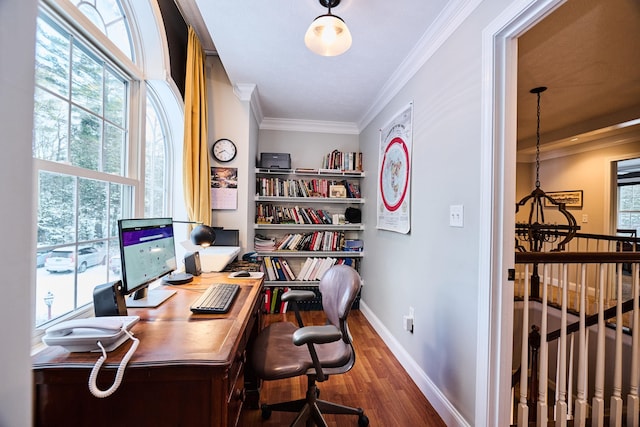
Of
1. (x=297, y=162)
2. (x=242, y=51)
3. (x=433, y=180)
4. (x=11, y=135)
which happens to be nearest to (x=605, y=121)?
(x=433, y=180)

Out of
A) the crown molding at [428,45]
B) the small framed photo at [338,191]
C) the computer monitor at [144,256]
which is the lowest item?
the computer monitor at [144,256]

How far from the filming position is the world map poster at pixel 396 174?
7.00ft

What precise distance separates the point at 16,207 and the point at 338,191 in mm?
3115

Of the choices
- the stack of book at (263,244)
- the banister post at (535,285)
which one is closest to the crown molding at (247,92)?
the stack of book at (263,244)

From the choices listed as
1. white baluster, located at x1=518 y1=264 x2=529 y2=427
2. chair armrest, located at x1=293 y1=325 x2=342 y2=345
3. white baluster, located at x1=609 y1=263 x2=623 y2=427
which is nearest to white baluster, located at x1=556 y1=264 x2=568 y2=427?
white baluster, located at x1=518 y1=264 x2=529 y2=427

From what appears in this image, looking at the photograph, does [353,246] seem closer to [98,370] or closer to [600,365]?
[600,365]

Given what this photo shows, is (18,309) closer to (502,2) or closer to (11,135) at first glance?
(11,135)

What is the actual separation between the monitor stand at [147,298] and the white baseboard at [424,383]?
171 centimetres

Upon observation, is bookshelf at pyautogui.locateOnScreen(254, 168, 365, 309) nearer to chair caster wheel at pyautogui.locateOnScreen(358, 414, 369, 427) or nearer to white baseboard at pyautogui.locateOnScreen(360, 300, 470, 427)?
white baseboard at pyautogui.locateOnScreen(360, 300, 470, 427)

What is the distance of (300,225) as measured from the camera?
329 cm

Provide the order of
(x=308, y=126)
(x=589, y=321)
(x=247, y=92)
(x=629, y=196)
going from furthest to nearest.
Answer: (x=629, y=196)
(x=308, y=126)
(x=247, y=92)
(x=589, y=321)

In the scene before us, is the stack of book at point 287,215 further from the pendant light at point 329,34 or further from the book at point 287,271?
the pendant light at point 329,34

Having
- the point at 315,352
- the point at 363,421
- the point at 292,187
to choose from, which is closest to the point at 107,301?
the point at 315,352

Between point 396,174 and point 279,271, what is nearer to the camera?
point 396,174
